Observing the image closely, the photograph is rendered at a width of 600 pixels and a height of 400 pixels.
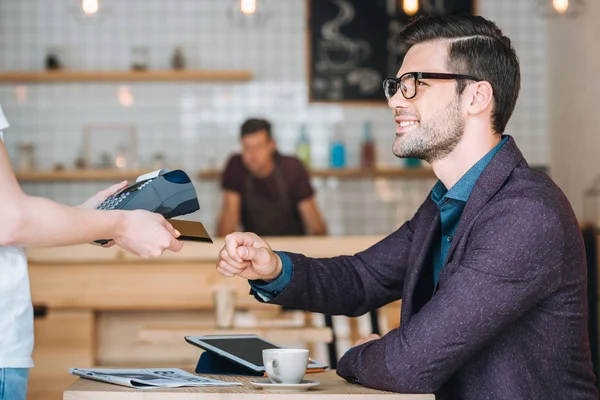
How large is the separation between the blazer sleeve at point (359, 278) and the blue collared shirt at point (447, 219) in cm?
6

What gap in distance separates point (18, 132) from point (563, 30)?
3.44 meters

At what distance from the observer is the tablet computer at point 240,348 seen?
175cm

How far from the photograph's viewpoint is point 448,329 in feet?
5.13

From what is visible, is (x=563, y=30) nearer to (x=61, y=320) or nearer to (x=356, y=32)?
(x=356, y=32)

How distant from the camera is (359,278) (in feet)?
6.79

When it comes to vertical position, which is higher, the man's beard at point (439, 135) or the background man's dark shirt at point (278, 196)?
the man's beard at point (439, 135)

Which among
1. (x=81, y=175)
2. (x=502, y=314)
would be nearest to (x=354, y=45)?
(x=81, y=175)

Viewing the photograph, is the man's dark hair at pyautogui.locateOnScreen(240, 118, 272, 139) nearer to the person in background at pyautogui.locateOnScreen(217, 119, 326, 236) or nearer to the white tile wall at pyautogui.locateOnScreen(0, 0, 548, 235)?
the person in background at pyautogui.locateOnScreen(217, 119, 326, 236)

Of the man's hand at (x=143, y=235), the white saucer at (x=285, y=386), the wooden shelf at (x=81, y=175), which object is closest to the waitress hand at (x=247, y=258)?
the man's hand at (x=143, y=235)

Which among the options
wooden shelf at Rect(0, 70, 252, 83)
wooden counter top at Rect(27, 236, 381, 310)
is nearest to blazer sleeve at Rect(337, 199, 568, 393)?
wooden counter top at Rect(27, 236, 381, 310)

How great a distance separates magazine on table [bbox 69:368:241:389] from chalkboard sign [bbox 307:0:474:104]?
167 inches

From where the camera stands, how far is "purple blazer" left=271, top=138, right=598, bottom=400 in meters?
1.57

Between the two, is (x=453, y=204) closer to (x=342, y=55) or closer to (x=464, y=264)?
(x=464, y=264)

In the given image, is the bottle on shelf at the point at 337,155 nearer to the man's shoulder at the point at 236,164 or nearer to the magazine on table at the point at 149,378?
the man's shoulder at the point at 236,164
